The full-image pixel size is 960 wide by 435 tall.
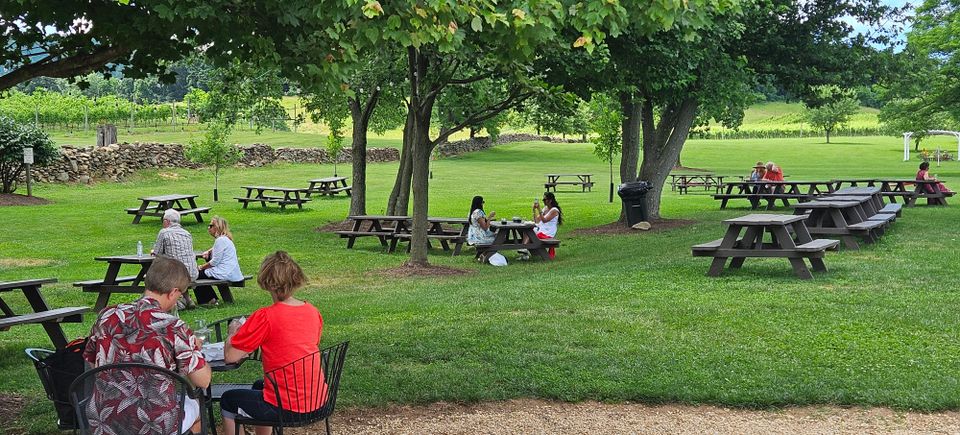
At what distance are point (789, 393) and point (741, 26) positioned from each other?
42.4 feet

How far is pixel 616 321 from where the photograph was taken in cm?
1018

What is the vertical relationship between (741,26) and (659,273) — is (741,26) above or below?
above

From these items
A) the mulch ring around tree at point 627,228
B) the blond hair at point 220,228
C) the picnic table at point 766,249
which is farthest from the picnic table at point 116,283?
the mulch ring around tree at point 627,228

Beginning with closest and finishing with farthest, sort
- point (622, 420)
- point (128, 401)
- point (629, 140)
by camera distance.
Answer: point (128, 401), point (622, 420), point (629, 140)

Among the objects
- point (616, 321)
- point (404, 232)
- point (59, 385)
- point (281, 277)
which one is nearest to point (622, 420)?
point (281, 277)

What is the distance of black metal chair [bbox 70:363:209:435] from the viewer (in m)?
4.85

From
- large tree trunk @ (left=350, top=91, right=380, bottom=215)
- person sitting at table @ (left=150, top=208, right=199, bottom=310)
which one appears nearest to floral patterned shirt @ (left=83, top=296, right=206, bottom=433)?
person sitting at table @ (left=150, top=208, right=199, bottom=310)

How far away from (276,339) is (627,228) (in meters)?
18.9

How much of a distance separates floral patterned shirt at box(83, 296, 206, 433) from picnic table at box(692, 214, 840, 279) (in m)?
9.30

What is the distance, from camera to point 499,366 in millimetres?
8359

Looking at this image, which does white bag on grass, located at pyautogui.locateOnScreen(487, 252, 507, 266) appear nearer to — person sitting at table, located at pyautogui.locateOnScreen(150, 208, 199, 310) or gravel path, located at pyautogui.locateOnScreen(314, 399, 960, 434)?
person sitting at table, located at pyautogui.locateOnScreen(150, 208, 199, 310)

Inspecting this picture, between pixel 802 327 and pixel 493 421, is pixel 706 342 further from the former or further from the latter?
pixel 493 421

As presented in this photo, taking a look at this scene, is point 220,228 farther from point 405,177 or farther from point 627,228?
point 627,228

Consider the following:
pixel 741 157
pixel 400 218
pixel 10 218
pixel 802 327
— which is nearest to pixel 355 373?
pixel 802 327
